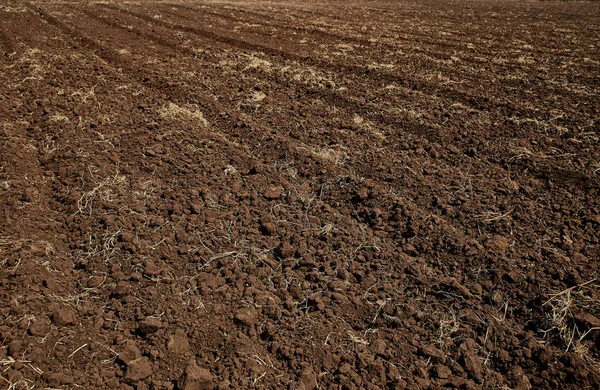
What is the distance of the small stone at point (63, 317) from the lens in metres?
2.41

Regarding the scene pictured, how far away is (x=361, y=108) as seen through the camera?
226 inches

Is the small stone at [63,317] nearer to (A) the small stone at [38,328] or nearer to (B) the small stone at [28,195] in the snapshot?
(A) the small stone at [38,328]

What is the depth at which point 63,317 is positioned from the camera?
2.42m

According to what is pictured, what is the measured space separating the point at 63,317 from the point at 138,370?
0.61 metres

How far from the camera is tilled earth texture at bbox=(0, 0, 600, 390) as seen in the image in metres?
2.39

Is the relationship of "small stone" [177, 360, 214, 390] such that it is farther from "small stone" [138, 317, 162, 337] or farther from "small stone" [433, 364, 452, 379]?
"small stone" [433, 364, 452, 379]

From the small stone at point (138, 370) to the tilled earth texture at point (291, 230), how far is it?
1 cm

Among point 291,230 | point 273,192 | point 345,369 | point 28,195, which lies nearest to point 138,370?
point 345,369

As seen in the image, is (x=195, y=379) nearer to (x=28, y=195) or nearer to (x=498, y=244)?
(x=28, y=195)

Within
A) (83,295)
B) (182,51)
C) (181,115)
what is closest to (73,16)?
(182,51)

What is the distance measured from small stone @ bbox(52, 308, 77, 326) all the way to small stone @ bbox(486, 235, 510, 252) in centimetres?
309

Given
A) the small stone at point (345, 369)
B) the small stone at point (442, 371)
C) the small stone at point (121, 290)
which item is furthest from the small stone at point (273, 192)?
the small stone at point (442, 371)

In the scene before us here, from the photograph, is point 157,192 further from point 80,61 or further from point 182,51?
point 182,51

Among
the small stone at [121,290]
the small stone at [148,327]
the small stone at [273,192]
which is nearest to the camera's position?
the small stone at [148,327]
